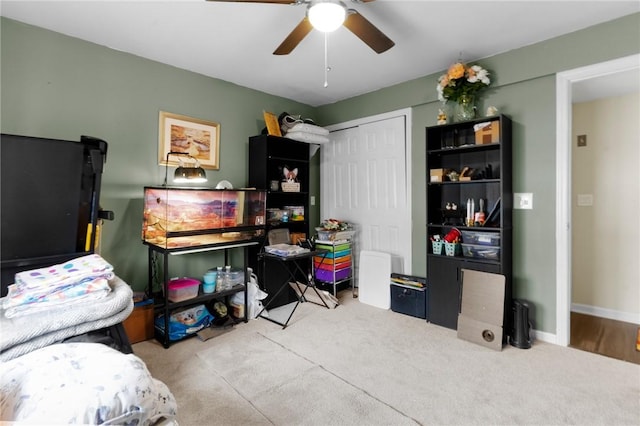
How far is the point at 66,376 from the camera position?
798 mm

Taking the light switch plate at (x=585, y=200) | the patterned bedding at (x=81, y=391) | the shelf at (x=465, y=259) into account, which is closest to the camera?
the patterned bedding at (x=81, y=391)

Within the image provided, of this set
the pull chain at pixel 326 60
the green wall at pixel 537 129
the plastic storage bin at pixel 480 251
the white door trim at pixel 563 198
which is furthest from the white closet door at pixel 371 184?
the white door trim at pixel 563 198

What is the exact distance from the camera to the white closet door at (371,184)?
3662mm

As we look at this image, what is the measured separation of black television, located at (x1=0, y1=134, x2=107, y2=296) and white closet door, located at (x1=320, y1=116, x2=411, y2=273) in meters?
2.82

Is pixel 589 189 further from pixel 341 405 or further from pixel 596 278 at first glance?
pixel 341 405

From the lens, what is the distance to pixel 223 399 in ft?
6.19

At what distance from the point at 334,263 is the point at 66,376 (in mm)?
3080

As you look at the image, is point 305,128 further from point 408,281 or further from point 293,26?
point 408,281

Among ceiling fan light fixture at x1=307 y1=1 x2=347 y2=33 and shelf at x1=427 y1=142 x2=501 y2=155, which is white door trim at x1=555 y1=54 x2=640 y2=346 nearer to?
shelf at x1=427 y1=142 x2=501 y2=155

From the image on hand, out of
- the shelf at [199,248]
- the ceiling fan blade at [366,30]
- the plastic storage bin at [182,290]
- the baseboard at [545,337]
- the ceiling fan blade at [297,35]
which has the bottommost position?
the baseboard at [545,337]

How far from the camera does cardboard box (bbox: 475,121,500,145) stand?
2.71 m

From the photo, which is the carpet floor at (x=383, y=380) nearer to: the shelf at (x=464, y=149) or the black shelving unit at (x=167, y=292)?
the black shelving unit at (x=167, y=292)

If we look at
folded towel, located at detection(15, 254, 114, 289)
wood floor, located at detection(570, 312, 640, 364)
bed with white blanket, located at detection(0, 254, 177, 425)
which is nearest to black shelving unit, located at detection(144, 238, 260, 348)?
folded towel, located at detection(15, 254, 114, 289)

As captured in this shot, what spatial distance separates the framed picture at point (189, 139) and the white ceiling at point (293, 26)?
0.53 m
